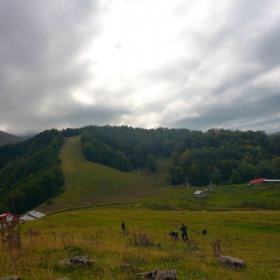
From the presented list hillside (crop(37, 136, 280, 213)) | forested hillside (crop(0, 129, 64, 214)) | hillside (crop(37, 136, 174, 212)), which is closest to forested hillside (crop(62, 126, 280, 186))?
hillside (crop(37, 136, 280, 213))

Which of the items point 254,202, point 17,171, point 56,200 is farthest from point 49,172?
point 254,202

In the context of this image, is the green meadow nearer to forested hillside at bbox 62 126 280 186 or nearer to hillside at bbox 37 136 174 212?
hillside at bbox 37 136 174 212

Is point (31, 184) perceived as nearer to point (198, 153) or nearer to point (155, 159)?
point (155, 159)

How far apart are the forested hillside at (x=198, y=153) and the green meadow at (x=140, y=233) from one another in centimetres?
1243

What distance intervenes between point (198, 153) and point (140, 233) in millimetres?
131403

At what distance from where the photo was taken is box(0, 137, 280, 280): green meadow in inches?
362

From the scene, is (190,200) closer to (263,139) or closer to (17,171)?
(17,171)

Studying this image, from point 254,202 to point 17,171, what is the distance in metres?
126

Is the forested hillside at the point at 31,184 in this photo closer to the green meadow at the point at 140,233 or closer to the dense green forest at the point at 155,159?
the dense green forest at the point at 155,159

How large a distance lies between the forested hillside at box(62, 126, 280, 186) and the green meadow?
1243cm

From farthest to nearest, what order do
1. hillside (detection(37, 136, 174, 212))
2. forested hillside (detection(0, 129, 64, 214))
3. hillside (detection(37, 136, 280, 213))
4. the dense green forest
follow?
the dense green forest → forested hillside (detection(0, 129, 64, 214)) → hillside (detection(37, 136, 174, 212)) → hillside (detection(37, 136, 280, 213))

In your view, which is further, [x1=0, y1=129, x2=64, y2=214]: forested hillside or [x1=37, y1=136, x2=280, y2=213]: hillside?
[x1=0, y1=129, x2=64, y2=214]: forested hillside

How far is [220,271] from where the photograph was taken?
372 inches

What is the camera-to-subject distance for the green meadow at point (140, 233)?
9203 millimetres
